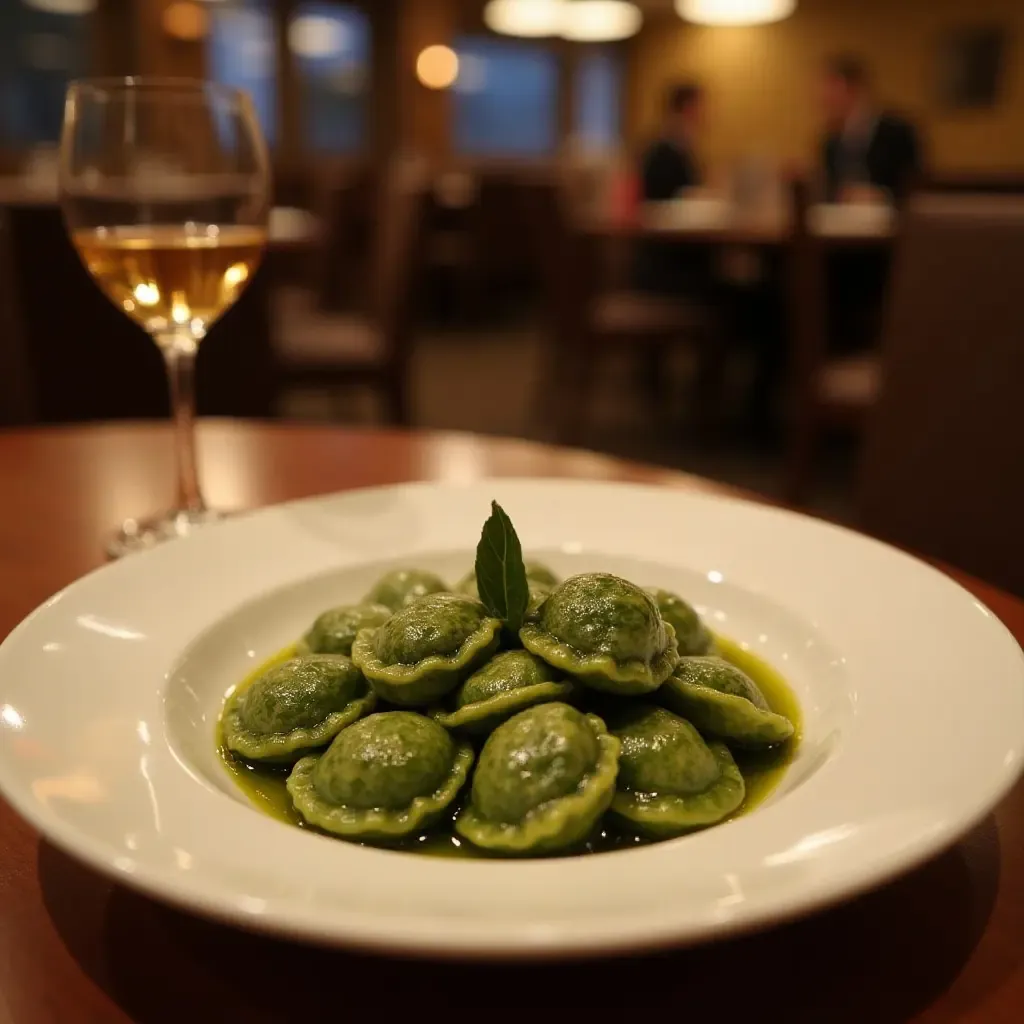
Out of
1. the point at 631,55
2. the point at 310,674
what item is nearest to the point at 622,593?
the point at 310,674

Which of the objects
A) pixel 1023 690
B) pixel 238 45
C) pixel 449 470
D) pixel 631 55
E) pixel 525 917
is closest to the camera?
pixel 525 917

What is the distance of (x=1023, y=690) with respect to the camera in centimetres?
64

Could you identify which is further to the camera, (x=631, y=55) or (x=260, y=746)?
(x=631, y=55)

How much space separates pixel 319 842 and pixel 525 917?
12 cm

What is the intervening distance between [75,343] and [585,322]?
273 cm

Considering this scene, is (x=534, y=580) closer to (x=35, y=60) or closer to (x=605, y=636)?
(x=605, y=636)

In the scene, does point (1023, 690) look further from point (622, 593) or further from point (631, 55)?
point (631, 55)

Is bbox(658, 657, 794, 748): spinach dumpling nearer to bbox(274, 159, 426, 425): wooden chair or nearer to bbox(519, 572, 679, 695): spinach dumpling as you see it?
bbox(519, 572, 679, 695): spinach dumpling

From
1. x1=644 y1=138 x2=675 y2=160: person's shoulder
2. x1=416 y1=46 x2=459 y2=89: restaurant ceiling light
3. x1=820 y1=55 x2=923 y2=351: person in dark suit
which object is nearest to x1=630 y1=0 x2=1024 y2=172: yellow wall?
x1=416 y1=46 x2=459 y2=89: restaurant ceiling light

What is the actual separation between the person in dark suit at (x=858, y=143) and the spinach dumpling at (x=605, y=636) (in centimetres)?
589

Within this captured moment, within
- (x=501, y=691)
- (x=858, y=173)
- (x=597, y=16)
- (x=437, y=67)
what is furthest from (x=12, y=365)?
(x=437, y=67)

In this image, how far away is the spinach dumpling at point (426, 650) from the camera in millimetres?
667

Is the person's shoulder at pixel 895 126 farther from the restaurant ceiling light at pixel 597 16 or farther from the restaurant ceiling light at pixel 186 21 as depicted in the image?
the restaurant ceiling light at pixel 186 21

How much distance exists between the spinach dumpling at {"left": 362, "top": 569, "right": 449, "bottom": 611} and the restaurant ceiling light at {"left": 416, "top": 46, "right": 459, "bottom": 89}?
38.5ft
